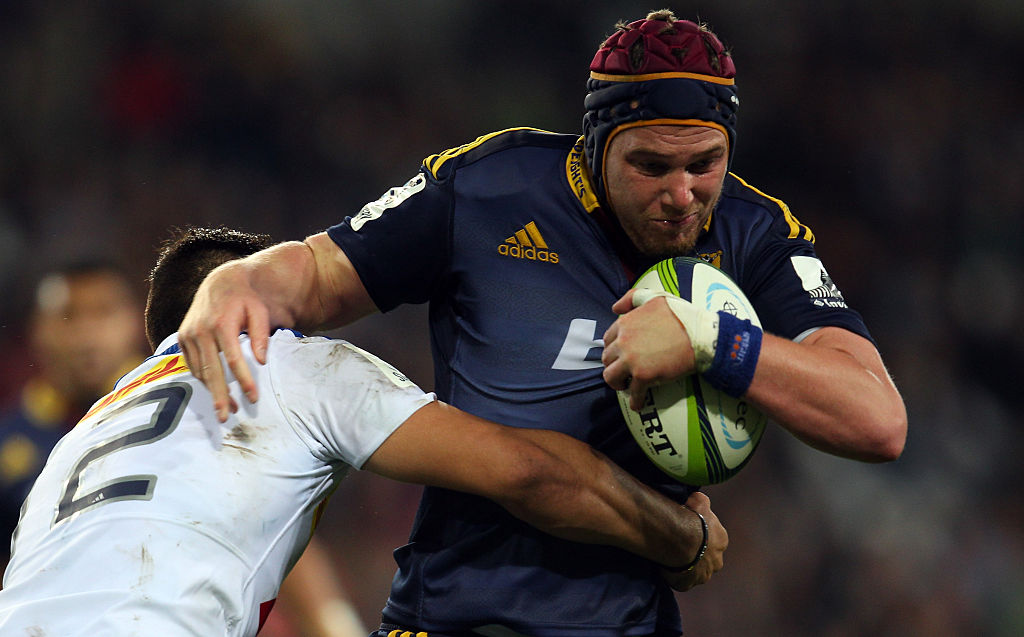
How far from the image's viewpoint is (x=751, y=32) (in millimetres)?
7504

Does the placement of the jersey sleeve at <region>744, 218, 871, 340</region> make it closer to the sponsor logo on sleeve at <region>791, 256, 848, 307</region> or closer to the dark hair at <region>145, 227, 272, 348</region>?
the sponsor logo on sleeve at <region>791, 256, 848, 307</region>

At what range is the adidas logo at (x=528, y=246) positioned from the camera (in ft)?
9.36

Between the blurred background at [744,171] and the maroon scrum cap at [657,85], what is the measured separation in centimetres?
414

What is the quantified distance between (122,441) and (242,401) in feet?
0.91

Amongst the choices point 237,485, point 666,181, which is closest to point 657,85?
point 666,181

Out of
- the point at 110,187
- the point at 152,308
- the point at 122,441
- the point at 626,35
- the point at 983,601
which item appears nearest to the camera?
the point at 122,441

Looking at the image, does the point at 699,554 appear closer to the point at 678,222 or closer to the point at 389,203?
the point at 678,222

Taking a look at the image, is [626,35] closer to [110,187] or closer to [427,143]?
[427,143]

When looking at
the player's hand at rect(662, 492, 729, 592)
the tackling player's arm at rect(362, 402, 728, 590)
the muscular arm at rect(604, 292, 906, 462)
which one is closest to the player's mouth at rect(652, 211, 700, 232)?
the muscular arm at rect(604, 292, 906, 462)

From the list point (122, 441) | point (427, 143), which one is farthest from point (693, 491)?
point (427, 143)

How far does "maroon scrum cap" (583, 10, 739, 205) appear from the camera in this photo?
107 inches

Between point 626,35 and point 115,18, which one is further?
point 115,18

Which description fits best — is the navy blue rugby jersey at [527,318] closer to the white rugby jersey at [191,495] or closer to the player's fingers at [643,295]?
the player's fingers at [643,295]

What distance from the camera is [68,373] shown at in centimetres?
568
